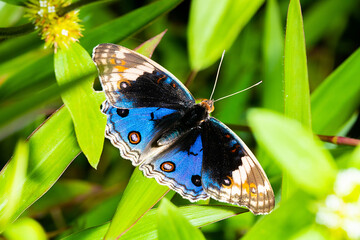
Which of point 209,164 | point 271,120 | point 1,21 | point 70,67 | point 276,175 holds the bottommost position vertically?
point 276,175

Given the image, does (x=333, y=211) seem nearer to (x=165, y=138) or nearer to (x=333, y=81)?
(x=165, y=138)

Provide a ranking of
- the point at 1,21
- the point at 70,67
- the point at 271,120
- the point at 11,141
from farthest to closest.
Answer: the point at 11,141
the point at 1,21
the point at 70,67
the point at 271,120

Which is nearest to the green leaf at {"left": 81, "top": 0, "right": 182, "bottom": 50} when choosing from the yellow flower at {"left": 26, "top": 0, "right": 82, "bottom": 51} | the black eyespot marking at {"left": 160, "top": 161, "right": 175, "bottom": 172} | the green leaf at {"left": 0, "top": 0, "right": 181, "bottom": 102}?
the green leaf at {"left": 0, "top": 0, "right": 181, "bottom": 102}

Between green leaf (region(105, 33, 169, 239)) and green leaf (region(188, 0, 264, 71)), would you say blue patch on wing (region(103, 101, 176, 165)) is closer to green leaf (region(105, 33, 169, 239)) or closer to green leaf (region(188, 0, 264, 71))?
green leaf (region(105, 33, 169, 239))

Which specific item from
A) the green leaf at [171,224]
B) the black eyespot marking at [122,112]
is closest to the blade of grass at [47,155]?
the black eyespot marking at [122,112]

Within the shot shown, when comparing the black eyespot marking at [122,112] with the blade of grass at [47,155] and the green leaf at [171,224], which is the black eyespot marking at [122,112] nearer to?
the blade of grass at [47,155]

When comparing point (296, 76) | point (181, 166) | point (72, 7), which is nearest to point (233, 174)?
point (181, 166)

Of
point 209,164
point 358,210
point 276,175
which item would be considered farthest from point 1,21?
point 358,210

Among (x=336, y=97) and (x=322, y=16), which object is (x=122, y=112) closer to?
(x=336, y=97)
